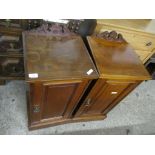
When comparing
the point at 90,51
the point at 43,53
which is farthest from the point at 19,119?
the point at 90,51

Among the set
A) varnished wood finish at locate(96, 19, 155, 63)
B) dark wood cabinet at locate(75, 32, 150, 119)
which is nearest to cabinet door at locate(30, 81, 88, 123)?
dark wood cabinet at locate(75, 32, 150, 119)

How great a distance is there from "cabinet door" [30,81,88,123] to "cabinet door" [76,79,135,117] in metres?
0.09

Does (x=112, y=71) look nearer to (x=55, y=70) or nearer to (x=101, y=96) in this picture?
(x=101, y=96)

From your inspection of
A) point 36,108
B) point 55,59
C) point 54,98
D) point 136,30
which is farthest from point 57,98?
point 136,30

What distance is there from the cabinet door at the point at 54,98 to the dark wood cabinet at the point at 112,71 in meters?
→ 0.11

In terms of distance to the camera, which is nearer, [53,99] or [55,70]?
[55,70]

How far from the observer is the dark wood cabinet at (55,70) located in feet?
3.15

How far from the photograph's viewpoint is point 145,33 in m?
1.55

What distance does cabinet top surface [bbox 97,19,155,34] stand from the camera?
1.40 m

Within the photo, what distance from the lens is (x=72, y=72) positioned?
39.4 inches

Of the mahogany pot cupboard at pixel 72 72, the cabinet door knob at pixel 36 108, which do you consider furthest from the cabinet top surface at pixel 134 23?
the cabinet door knob at pixel 36 108

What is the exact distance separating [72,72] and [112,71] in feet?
0.87

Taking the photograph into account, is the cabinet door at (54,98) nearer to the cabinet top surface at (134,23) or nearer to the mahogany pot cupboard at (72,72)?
the mahogany pot cupboard at (72,72)
